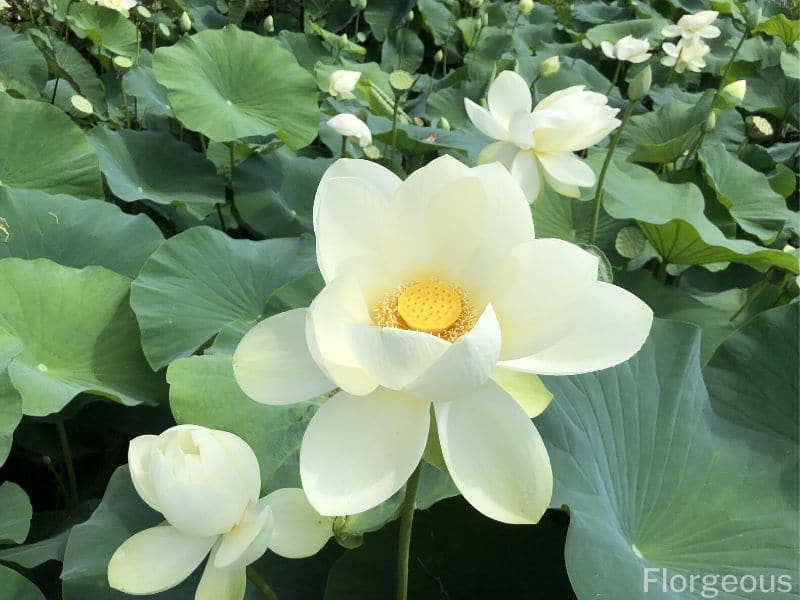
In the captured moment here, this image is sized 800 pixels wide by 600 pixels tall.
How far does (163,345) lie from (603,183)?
775 mm

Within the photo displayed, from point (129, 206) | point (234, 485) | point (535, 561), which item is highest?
point (234, 485)

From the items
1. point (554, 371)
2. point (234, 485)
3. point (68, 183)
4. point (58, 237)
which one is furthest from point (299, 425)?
point (68, 183)

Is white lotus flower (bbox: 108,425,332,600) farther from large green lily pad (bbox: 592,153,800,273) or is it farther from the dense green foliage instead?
large green lily pad (bbox: 592,153,800,273)

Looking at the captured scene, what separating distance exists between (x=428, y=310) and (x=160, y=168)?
1.22 meters

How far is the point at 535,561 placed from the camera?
745 millimetres

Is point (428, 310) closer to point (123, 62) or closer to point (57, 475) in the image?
point (57, 475)

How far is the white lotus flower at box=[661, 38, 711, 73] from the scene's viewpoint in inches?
73.5

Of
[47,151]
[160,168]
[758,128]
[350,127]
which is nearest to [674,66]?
[758,128]

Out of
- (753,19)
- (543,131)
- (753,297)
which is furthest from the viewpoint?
(753,19)

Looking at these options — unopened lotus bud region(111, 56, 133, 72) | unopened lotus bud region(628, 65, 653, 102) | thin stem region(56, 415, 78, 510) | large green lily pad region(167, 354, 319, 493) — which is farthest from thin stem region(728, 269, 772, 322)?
unopened lotus bud region(111, 56, 133, 72)

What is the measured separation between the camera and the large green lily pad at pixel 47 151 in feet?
4.27

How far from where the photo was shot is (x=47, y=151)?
1317mm

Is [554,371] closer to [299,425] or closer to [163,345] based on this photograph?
[299,425]

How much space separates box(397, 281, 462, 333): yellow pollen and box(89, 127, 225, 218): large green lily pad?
100 cm
